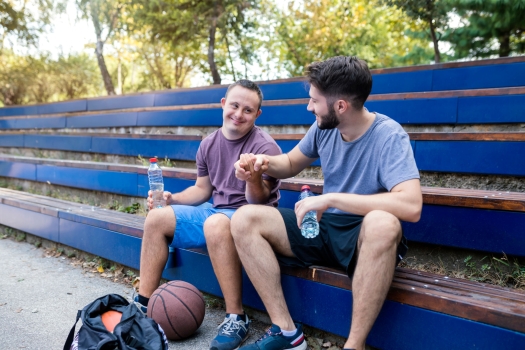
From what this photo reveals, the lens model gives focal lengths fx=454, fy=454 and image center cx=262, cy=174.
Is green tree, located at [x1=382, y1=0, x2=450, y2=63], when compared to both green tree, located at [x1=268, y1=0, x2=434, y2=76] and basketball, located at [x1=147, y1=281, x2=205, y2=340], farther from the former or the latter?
basketball, located at [x1=147, y1=281, x2=205, y2=340]

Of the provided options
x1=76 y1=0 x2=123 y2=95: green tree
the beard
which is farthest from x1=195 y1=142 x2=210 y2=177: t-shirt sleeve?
x1=76 y1=0 x2=123 y2=95: green tree

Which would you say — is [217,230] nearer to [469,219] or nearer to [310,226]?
[310,226]

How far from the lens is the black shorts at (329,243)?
2150 millimetres

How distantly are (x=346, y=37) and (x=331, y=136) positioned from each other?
1013cm

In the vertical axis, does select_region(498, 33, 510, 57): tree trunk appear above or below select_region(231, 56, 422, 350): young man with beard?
above

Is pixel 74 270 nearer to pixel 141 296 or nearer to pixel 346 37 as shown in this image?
pixel 141 296

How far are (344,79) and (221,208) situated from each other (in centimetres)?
119

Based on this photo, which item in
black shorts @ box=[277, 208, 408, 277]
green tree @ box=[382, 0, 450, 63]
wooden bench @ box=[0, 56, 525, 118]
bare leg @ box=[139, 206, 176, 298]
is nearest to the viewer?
black shorts @ box=[277, 208, 408, 277]

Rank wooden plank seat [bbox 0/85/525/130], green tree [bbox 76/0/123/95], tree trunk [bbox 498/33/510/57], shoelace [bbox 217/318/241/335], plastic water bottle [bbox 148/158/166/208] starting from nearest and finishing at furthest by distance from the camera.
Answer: shoelace [bbox 217/318/241/335] → plastic water bottle [bbox 148/158/166/208] → wooden plank seat [bbox 0/85/525/130] → tree trunk [bbox 498/33/510/57] → green tree [bbox 76/0/123/95]

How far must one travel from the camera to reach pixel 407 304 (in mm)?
1996

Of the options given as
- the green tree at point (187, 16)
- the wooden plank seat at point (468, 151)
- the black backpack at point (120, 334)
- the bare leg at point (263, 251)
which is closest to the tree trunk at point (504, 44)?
the green tree at point (187, 16)

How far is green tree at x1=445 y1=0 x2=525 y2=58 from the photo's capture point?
253 inches

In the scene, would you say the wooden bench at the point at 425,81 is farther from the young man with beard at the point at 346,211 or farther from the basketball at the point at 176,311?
the basketball at the point at 176,311

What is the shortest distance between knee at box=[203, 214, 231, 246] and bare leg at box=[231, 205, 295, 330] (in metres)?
0.12
